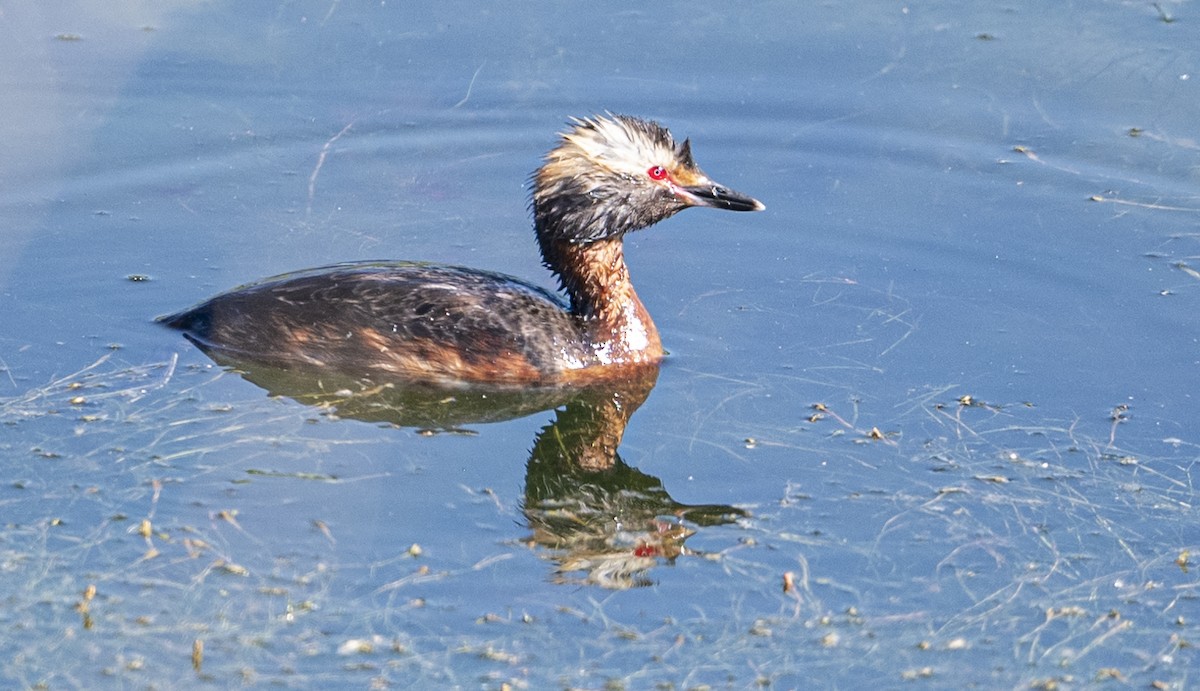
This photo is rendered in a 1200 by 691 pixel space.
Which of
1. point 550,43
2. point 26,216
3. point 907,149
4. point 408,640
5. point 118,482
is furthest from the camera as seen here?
point 550,43

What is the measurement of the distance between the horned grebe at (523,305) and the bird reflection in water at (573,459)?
0.11 meters

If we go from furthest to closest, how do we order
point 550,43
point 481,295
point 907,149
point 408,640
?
point 550,43 → point 907,149 → point 481,295 → point 408,640

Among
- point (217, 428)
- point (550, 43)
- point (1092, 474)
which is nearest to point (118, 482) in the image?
point (217, 428)

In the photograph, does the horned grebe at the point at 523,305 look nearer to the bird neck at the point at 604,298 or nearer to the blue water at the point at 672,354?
the bird neck at the point at 604,298

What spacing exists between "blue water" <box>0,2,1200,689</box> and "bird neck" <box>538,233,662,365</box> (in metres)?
0.27

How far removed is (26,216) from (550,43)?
3546mm

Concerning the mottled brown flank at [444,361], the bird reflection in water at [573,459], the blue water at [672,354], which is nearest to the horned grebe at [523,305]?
the mottled brown flank at [444,361]

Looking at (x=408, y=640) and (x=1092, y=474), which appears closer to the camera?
(x=408, y=640)

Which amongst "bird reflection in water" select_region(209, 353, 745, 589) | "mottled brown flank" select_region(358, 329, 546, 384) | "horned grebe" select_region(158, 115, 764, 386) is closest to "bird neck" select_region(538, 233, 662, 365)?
"horned grebe" select_region(158, 115, 764, 386)

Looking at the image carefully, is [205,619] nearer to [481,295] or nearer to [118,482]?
[118,482]

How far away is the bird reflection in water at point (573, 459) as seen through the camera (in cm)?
698

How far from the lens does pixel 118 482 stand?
732cm

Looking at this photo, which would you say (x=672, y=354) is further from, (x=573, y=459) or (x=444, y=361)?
(x=444, y=361)

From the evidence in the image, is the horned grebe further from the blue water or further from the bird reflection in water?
the blue water
